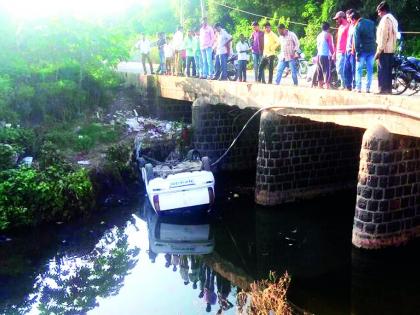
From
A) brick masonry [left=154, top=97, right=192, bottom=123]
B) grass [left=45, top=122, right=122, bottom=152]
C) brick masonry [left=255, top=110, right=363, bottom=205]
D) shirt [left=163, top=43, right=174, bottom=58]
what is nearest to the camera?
brick masonry [left=255, top=110, right=363, bottom=205]

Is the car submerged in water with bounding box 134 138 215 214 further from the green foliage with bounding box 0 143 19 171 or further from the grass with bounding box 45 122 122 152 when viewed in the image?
the green foliage with bounding box 0 143 19 171

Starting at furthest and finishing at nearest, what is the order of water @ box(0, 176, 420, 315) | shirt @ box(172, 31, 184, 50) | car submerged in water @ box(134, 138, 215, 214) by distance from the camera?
shirt @ box(172, 31, 184, 50), car submerged in water @ box(134, 138, 215, 214), water @ box(0, 176, 420, 315)

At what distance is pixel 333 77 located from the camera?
1378 cm

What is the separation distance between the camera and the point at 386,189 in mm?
11211

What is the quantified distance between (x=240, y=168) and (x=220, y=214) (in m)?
4.08

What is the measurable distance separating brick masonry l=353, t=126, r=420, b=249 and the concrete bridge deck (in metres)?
0.47

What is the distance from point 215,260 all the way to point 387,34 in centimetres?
647

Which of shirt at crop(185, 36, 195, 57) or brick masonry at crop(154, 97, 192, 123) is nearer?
shirt at crop(185, 36, 195, 57)

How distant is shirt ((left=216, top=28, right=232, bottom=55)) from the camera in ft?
54.0

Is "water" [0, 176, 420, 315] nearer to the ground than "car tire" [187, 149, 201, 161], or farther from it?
nearer to the ground

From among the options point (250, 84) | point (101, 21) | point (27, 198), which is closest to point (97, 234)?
point (27, 198)

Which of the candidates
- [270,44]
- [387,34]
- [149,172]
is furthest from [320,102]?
[149,172]

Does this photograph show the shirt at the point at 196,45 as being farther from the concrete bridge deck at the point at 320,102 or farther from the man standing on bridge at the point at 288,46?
the man standing on bridge at the point at 288,46

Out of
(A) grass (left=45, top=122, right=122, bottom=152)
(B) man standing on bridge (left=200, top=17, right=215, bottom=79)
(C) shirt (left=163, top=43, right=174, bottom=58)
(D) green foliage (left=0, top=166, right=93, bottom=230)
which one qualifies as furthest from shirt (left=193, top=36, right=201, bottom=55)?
(D) green foliage (left=0, top=166, right=93, bottom=230)
